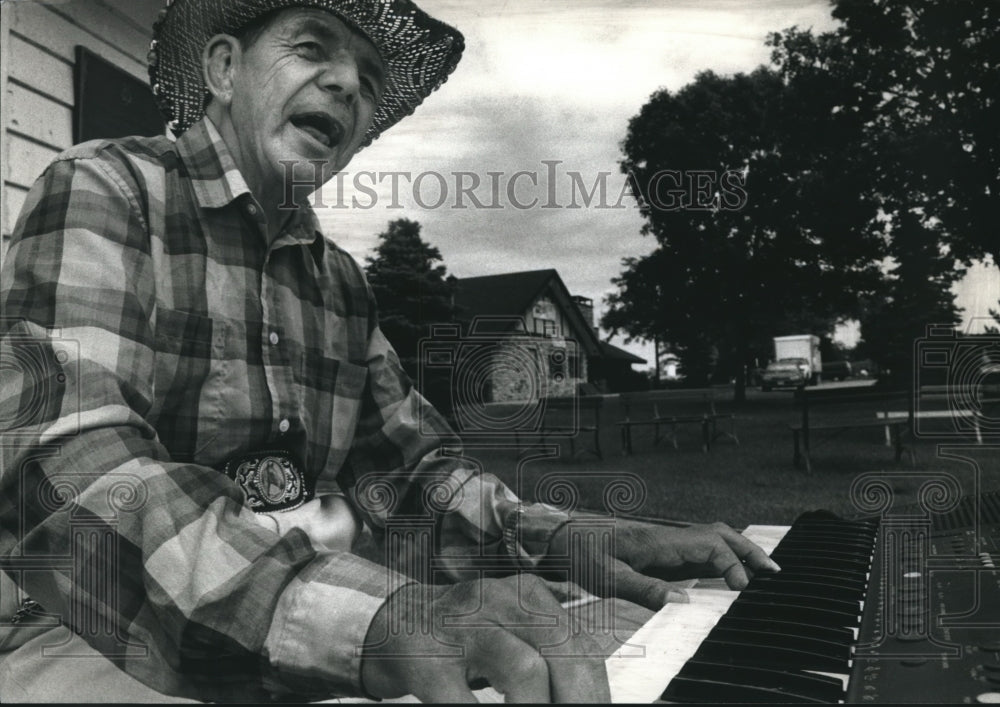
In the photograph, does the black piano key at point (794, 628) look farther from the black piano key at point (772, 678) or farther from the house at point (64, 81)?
the house at point (64, 81)

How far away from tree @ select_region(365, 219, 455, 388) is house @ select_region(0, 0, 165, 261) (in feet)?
1.47

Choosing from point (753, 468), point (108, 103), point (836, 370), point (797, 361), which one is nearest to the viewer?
point (108, 103)

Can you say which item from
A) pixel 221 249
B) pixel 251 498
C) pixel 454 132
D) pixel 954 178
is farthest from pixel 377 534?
pixel 954 178

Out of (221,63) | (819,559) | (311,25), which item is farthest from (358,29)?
(819,559)

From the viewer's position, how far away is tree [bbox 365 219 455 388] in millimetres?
1188

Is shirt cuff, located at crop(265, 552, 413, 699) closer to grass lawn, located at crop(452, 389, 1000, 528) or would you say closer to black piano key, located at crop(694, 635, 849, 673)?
black piano key, located at crop(694, 635, 849, 673)

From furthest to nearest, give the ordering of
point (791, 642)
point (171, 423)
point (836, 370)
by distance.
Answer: point (836, 370), point (171, 423), point (791, 642)

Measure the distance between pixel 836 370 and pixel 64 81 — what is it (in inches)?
71.1

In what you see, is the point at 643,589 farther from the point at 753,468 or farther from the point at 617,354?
the point at 753,468

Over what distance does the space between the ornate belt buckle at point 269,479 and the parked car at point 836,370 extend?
1416 millimetres

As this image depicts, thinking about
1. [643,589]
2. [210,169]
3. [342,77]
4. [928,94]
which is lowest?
[643,589]

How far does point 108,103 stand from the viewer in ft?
3.76

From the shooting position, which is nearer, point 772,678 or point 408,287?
point 772,678

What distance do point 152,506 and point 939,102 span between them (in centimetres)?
172
